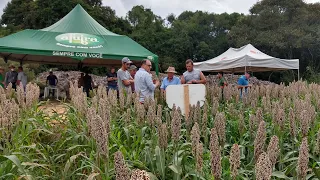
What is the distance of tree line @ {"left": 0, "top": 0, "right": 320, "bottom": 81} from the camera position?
32.3m

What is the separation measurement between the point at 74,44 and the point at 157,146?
8183 millimetres

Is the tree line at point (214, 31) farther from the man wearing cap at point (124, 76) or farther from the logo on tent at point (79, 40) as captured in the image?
the man wearing cap at point (124, 76)

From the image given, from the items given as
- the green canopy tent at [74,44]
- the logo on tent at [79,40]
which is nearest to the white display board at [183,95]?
the green canopy tent at [74,44]

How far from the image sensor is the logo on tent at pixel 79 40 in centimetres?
1041

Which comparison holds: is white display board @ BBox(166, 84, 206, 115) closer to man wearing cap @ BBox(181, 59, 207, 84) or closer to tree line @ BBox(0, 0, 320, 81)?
man wearing cap @ BBox(181, 59, 207, 84)

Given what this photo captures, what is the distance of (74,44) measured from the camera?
34.2 ft

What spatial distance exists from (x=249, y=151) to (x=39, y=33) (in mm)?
8884

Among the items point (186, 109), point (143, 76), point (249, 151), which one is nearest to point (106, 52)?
point (143, 76)

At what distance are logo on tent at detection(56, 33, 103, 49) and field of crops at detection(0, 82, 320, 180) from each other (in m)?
5.72

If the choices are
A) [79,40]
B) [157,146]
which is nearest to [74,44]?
[79,40]

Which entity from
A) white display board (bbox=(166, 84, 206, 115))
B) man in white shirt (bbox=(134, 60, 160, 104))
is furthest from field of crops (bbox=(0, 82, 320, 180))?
man in white shirt (bbox=(134, 60, 160, 104))

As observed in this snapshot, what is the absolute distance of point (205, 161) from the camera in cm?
307

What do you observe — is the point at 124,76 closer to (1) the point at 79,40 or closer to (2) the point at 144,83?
(2) the point at 144,83

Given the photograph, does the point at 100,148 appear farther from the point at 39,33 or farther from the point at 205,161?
the point at 39,33
